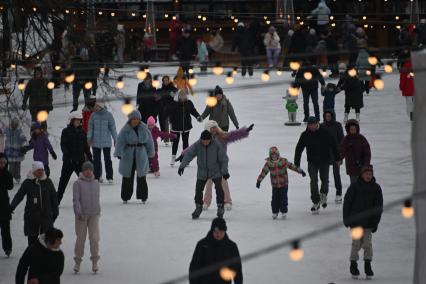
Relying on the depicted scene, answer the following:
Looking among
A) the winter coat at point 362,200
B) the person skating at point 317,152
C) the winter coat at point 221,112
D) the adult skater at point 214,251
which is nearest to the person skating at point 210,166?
the person skating at point 317,152

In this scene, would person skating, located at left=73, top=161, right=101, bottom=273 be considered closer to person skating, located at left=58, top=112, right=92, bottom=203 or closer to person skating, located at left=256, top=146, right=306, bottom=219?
person skating, located at left=256, top=146, right=306, bottom=219

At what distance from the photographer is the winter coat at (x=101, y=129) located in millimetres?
21609

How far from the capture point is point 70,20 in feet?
59.0

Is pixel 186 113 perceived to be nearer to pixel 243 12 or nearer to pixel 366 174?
pixel 366 174

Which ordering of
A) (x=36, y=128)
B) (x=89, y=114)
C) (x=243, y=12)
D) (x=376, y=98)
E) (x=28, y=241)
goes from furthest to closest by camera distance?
(x=243, y=12), (x=376, y=98), (x=89, y=114), (x=36, y=128), (x=28, y=241)

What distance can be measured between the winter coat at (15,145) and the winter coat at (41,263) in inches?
319

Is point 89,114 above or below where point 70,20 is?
below

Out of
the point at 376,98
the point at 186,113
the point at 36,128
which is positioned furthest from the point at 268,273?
the point at 376,98

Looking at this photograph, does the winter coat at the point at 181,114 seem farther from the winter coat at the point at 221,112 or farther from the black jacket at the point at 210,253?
the black jacket at the point at 210,253

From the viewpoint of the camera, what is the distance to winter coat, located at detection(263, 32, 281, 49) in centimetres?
3844

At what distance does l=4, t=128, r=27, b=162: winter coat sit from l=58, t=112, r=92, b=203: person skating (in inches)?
54.4

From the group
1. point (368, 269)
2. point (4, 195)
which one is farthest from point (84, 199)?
point (368, 269)

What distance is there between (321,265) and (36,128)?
673cm

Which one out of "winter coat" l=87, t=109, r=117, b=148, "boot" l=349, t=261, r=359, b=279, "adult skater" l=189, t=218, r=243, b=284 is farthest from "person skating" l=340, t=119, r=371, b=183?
"adult skater" l=189, t=218, r=243, b=284
